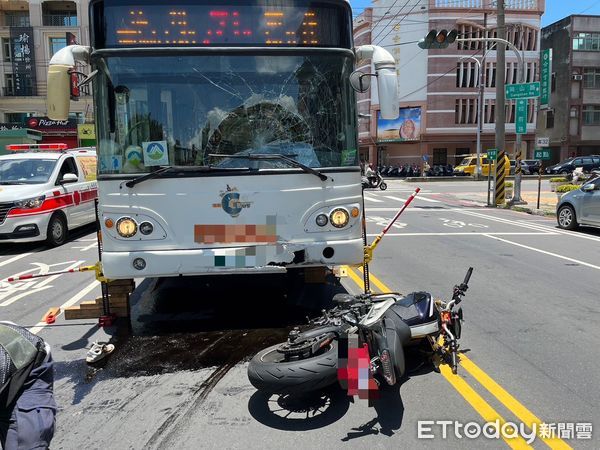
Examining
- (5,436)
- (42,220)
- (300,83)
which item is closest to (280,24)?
(300,83)

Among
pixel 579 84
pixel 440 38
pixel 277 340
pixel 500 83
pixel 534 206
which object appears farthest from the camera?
pixel 579 84

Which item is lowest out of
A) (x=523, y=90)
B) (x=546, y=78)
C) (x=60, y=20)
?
(x=523, y=90)

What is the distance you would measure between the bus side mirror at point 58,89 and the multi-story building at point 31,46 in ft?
148

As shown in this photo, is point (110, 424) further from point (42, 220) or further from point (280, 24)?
point (42, 220)

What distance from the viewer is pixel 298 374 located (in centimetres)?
352

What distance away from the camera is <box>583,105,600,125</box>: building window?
55.1m

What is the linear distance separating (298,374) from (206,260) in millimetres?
1640

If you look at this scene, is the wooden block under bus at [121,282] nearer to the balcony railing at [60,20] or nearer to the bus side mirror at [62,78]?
the bus side mirror at [62,78]

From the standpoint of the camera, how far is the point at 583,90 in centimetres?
5472

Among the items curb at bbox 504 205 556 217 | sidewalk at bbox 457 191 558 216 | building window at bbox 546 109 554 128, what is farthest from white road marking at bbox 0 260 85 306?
building window at bbox 546 109 554 128

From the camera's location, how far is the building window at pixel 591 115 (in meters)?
55.1

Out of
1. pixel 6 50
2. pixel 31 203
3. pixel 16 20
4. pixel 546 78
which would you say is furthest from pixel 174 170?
pixel 16 20

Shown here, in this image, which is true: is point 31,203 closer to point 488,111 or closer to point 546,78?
point 546,78

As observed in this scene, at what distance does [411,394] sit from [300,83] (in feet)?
9.72
